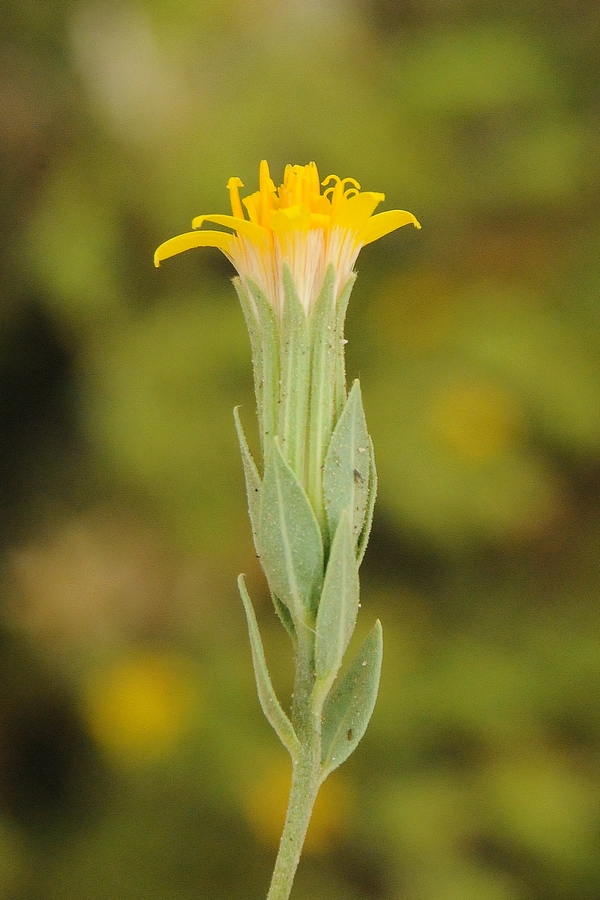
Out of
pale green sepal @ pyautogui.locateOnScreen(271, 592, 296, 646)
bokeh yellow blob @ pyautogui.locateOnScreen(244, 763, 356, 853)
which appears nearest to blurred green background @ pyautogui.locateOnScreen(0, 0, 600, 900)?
bokeh yellow blob @ pyautogui.locateOnScreen(244, 763, 356, 853)

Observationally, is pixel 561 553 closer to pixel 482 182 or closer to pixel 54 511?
pixel 482 182

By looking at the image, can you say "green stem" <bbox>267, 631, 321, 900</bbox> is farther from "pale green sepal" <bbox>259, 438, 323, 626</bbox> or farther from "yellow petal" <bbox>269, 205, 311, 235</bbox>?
"yellow petal" <bbox>269, 205, 311, 235</bbox>

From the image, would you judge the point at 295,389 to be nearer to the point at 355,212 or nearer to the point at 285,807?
the point at 355,212

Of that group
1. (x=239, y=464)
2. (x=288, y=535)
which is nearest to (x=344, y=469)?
(x=288, y=535)

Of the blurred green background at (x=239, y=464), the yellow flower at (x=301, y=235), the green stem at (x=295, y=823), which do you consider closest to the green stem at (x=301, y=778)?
the green stem at (x=295, y=823)

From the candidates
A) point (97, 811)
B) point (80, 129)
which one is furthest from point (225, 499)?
point (80, 129)

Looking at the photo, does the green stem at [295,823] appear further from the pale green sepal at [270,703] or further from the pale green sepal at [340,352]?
the pale green sepal at [340,352]
